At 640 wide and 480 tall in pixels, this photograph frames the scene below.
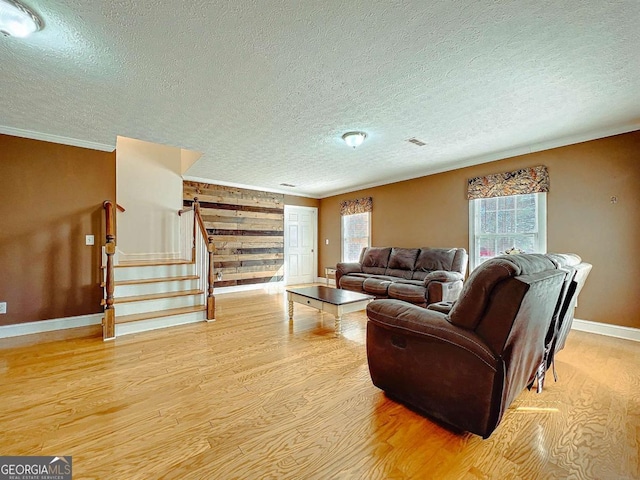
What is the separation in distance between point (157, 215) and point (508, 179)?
19.9 ft

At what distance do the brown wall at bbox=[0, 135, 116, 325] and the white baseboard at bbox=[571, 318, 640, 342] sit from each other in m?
6.44

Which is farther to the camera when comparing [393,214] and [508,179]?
[393,214]

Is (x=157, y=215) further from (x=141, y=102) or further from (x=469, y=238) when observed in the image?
(x=469, y=238)

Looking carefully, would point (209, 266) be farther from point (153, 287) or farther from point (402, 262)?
point (402, 262)

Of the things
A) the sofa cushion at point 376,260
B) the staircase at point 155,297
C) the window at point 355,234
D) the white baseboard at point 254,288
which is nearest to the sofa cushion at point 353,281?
the sofa cushion at point 376,260

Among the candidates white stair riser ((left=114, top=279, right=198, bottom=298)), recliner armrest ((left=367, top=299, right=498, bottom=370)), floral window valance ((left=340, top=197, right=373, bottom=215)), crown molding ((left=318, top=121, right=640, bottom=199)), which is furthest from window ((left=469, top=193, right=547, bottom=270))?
white stair riser ((left=114, top=279, right=198, bottom=298))

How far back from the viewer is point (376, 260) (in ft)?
18.5

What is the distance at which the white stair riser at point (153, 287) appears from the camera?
12.4 feet

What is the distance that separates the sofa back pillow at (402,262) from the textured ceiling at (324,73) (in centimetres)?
201

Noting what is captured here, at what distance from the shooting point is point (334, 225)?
744 centimetres

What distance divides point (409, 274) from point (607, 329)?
99.6 inches

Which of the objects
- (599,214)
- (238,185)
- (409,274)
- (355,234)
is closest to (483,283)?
(599,214)

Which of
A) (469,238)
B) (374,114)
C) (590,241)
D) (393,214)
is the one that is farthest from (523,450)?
(393,214)

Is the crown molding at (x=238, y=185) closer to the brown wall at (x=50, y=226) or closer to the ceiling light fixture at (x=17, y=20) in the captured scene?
the brown wall at (x=50, y=226)
